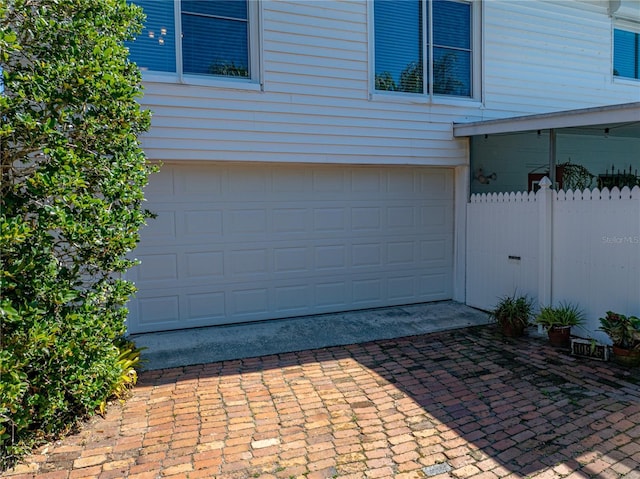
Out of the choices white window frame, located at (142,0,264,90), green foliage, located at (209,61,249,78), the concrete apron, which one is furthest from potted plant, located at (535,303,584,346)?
green foliage, located at (209,61,249,78)

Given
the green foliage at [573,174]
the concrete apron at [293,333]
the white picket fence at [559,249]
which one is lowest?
the concrete apron at [293,333]

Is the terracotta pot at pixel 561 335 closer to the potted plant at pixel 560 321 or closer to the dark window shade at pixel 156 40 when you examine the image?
the potted plant at pixel 560 321

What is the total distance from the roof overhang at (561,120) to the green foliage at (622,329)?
6.97 ft

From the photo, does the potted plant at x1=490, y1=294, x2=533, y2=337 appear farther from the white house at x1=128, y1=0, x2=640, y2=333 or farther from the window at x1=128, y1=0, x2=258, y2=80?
the window at x1=128, y1=0, x2=258, y2=80

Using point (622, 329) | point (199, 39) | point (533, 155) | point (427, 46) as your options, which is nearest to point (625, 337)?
point (622, 329)

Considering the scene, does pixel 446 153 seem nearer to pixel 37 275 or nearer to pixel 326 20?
pixel 326 20

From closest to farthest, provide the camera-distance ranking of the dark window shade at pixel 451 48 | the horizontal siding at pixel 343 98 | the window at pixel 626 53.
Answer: the horizontal siding at pixel 343 98, the dark window shade at pixel 451 48, the window at pixel 626 53

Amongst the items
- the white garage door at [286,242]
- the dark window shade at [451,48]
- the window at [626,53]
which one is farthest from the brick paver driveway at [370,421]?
the window at [626,53]

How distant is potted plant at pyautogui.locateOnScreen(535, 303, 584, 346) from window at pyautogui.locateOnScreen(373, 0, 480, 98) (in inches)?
142

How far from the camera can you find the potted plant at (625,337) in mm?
4684

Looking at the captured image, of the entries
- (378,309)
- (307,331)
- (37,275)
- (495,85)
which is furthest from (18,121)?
(495,85)

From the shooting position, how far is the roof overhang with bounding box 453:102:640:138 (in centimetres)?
490

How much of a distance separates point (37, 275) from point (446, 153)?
5730 millimetres

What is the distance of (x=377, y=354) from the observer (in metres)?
5.18
